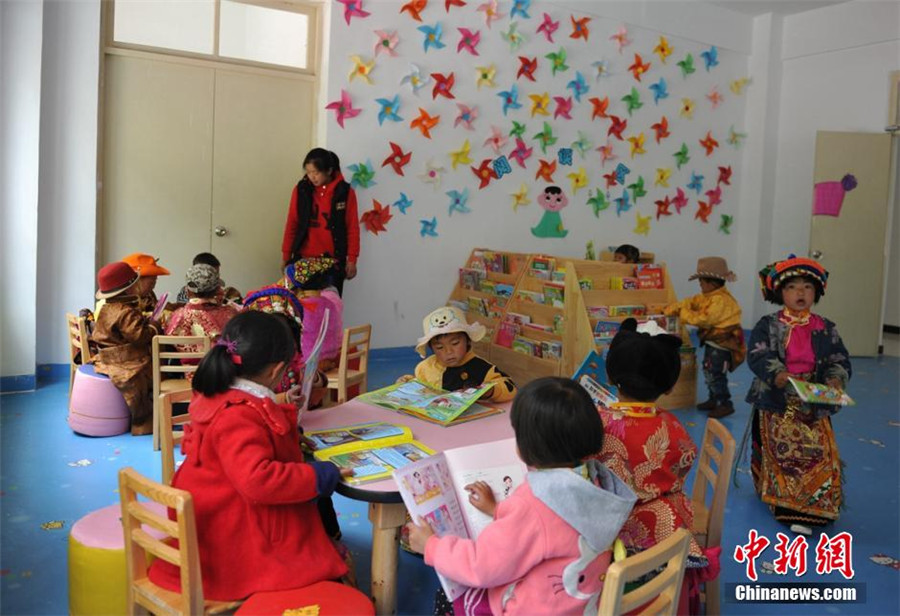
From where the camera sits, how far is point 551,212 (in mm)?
6848

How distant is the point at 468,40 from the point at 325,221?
1.96 meters

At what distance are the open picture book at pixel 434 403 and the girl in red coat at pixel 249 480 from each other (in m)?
0.53

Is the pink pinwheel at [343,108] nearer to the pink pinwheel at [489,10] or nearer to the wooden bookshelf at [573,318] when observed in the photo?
the pink pinwheel at [489,10]

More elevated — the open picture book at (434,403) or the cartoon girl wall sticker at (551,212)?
the cartoon girl wall sticker at (551,212)

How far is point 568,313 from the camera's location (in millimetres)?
4863

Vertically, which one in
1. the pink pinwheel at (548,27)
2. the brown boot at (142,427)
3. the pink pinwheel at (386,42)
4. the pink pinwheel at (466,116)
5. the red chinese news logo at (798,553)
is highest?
the pink pinwheel at (548,27)

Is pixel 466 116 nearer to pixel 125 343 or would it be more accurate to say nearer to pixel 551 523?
pixel 125 343

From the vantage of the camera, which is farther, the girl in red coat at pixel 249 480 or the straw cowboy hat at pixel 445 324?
the straw cowboy hat at pixel 445 324

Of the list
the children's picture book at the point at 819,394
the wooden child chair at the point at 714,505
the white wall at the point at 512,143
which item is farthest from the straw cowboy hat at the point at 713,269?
the wooden child chair at the point at 714,505

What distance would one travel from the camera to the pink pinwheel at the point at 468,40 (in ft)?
20.1

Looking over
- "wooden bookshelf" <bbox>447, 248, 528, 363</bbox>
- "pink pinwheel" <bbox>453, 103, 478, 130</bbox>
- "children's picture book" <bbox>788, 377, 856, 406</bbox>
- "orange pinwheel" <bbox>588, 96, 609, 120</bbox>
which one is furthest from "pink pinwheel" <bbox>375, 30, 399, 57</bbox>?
"children's picture book" <bbox>788, 377, 856, 406</bbox>

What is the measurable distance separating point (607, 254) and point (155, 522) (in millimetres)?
5868

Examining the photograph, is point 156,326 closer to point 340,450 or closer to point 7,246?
point 7,246

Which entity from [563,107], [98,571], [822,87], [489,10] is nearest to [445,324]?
[98,571]
